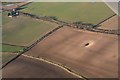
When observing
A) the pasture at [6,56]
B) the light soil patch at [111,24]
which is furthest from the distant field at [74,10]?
the pasture at [6,56]

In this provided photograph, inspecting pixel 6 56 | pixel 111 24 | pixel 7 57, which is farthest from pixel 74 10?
pixel 7 57

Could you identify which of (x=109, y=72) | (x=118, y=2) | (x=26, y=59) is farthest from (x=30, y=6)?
(x=109, y=72)

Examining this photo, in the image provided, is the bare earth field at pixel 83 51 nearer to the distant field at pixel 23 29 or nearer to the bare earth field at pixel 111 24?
the distant field at pixel 23 29

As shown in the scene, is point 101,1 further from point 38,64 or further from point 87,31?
point 38,64

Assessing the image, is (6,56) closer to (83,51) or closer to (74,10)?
(83,51)

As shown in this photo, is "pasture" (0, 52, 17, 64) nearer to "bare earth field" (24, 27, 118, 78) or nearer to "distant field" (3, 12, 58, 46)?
"bare earth field" (24, 27, 118, 78)

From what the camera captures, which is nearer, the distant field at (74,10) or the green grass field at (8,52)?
the green grass field at (8,52)

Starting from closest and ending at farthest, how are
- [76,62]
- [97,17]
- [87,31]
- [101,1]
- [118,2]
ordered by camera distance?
[76,62]
[87,31]
[97,17]
[118,2]
[101,1]
